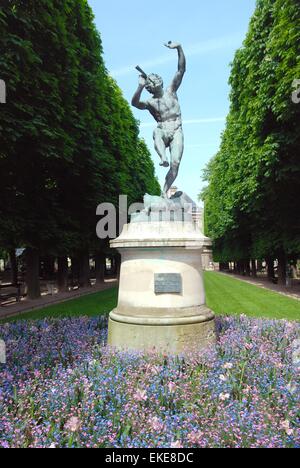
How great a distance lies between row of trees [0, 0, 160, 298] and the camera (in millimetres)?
12891

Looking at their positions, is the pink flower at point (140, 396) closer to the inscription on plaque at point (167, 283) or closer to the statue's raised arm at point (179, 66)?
the inscription on plaque at point (167, 283)

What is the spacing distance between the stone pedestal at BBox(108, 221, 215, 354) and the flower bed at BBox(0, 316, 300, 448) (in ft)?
1.60

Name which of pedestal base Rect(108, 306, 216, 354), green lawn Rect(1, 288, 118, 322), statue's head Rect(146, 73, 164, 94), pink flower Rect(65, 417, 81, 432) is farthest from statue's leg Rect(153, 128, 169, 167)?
green lawn Rect(1, 288, 118, 322)

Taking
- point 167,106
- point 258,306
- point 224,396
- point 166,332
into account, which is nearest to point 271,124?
point 258,306

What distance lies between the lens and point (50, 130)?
1494 centimetres

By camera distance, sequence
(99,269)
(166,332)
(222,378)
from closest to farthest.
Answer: (222,378), (166,332), (99,269)

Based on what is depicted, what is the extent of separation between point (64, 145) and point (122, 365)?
1142 cm

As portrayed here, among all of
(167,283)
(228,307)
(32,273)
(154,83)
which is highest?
(154,83)

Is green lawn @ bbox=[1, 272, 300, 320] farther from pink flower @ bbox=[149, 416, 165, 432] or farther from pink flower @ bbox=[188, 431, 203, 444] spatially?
pink flower @ bbox=[188, 431, 203, 444]

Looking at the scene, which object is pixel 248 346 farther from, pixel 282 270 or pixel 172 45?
pixel 282 270

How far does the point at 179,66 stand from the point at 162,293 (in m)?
5.05

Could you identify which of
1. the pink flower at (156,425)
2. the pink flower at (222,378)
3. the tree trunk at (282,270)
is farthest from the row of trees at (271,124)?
the pink flower at (156,425)

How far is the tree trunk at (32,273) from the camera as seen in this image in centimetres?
1958

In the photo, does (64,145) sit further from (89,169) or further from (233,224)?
(233,224)
